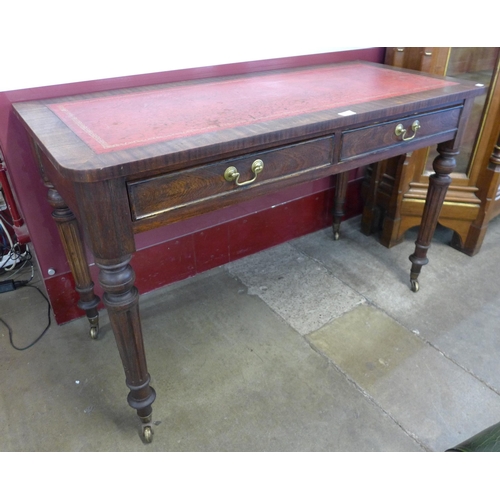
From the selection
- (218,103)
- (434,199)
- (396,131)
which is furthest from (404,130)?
(218,103)

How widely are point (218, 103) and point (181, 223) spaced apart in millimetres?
716

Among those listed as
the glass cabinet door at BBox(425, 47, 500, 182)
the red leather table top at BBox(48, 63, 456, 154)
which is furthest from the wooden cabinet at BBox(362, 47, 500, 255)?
the red leather table top at BBox(48, 63, 456, 154)

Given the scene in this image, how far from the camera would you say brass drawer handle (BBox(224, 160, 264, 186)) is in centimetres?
114

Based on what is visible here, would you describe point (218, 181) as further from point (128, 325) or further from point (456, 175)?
point (456, 175)

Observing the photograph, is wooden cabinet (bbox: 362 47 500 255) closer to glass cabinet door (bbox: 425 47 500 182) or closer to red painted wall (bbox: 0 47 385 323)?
glass cabinet door (bbox: 425 47 500 182)

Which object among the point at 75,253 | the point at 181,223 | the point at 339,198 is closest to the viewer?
the point at 75,253

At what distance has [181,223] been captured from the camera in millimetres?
1982

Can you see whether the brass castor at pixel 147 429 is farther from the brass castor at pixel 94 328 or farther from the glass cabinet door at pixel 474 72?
the glass cabinet door at pixel 474 72

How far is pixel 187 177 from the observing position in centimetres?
108

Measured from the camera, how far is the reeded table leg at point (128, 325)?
3.58 feet

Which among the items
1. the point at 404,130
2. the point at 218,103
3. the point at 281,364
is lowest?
the point at 281,364

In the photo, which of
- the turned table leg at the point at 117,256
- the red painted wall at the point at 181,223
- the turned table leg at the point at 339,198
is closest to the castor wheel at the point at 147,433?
the turned table leg at the point at 117,256

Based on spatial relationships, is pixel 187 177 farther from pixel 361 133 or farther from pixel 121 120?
pixel 361 133
